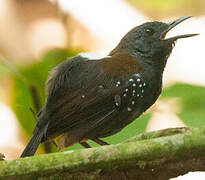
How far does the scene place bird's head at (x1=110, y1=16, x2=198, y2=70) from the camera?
379 cm

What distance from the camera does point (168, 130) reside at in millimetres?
2490

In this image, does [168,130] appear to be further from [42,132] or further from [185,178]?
[185,178]

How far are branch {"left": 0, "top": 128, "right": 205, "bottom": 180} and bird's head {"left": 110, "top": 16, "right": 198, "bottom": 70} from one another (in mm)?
1430

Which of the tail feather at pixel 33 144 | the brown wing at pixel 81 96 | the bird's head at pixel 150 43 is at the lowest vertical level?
the tail feather at pixel 33 144

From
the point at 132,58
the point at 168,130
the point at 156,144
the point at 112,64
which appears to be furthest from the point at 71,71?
the point at 156,144

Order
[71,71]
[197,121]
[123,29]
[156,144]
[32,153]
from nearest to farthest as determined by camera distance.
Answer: [156,144]
[197,121]
[32,153]
[71,71]
[123,29]

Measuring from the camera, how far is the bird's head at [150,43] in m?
3.79

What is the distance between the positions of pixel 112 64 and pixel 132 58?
0.91 ft

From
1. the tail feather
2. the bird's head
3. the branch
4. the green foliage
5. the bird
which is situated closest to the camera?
the branch

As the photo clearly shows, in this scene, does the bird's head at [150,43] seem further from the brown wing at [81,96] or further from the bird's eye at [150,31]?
the brown wing at [81,96]

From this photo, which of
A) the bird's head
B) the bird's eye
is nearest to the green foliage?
the bird's head

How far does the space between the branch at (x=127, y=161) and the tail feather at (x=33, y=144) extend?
0.61m

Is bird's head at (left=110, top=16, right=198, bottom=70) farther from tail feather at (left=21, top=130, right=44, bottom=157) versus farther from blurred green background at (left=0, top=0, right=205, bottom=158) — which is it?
tail feather at (left=21, top=130, right=44, bottom=157)

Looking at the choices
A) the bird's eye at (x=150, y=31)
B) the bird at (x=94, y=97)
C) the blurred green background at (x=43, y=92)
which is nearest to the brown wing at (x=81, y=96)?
the bird at (x=94, y=97)
